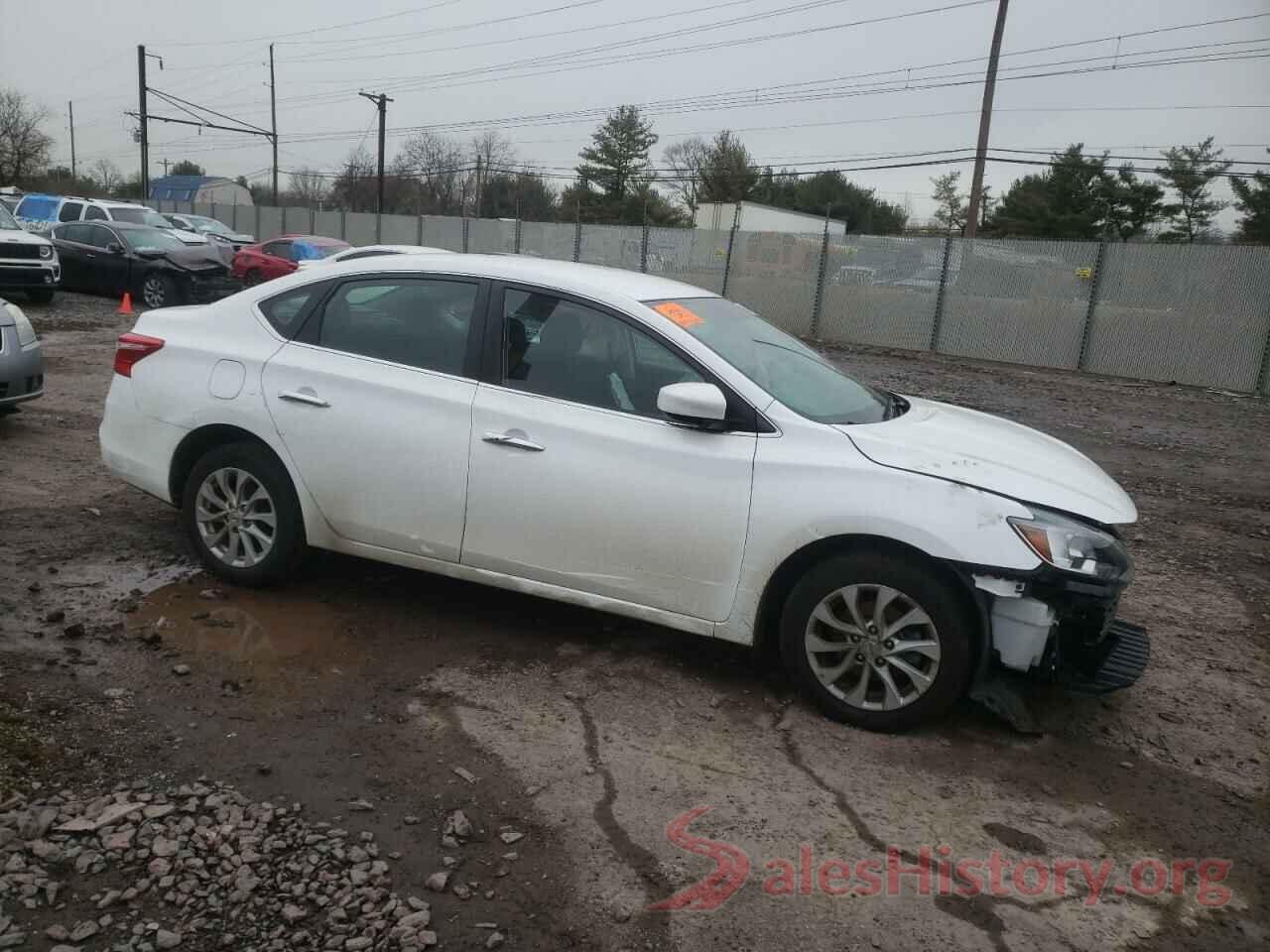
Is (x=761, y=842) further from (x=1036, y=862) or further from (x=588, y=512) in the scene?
(x=588, y=512)

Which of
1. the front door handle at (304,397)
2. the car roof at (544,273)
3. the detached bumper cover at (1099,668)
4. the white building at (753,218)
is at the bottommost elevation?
the detached bumper cover at (1099,668)

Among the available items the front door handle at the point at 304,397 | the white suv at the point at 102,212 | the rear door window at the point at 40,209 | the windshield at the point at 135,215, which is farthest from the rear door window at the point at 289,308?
the rear door window at the point at 40,209

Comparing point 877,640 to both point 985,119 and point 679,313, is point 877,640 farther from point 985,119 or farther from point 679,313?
point 985,119

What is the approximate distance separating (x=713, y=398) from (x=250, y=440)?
2292mm

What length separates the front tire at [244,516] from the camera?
15.5 feet

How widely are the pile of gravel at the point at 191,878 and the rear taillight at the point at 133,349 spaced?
8.42 feet

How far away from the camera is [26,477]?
657 centimetres

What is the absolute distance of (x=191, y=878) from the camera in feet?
9.21

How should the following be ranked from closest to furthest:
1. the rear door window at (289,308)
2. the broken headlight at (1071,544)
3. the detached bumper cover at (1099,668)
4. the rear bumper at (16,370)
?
the broken headlight at (1071,544), the detached bumper cover at (1099,668), the rear door window at (289,308), the rear bumper at (16,370)

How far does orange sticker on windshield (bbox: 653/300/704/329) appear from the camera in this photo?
4363 mm

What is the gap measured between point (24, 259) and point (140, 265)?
249cm

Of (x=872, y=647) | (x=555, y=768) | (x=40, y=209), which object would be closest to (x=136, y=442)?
(x=555, y=768)

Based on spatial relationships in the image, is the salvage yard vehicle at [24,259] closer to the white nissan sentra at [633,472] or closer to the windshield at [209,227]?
the white nissan sentra at [633,472]

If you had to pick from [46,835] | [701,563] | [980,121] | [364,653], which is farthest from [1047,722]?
[980,121]
